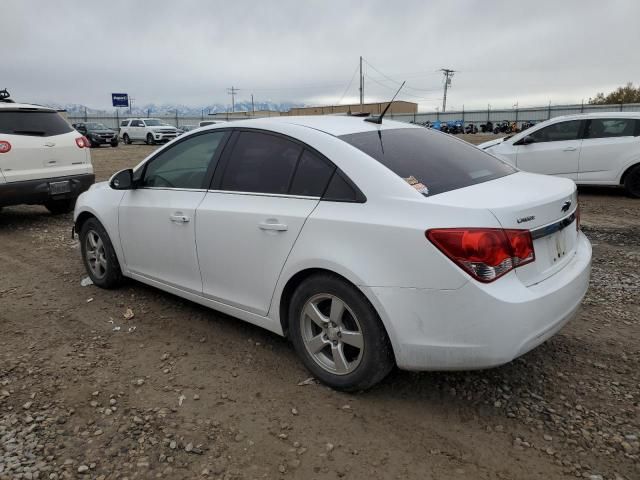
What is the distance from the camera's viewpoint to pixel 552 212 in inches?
109

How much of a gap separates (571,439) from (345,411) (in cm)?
115

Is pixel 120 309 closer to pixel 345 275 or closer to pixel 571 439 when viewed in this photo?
pixel 345 275

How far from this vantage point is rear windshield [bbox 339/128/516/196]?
2904 millimetres

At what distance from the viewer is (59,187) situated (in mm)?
7488

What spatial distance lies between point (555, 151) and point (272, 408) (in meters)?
8.51

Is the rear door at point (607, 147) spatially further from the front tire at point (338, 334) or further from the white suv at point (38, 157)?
the white suv at point (38, 157)

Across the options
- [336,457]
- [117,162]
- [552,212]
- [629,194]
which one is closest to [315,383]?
[336,457]

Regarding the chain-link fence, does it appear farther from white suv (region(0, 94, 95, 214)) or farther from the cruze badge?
the cruze badge

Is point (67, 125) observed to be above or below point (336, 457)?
above

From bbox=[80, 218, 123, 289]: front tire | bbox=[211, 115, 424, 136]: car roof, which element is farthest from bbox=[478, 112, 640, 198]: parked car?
bbox=[80, 218, 123, 289]: front tire

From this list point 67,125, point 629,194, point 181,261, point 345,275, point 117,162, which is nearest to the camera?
point 345,275

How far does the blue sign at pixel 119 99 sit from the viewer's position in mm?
59125

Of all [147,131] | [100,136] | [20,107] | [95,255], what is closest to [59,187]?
[20,107]

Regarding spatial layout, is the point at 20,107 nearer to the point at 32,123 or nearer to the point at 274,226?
the point at 32,123
